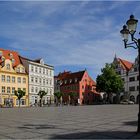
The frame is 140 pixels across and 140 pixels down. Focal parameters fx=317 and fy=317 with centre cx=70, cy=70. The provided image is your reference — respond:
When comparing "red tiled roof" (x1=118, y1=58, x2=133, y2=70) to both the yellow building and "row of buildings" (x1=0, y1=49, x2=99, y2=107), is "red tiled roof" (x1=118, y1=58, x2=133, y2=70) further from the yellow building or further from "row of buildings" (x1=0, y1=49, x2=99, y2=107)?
the yellow building

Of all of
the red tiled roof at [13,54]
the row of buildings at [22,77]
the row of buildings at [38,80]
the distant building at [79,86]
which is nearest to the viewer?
the row of buildings at [22,77]

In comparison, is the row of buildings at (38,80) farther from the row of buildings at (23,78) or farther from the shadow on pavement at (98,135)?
the shadow on pavement at (98,135)

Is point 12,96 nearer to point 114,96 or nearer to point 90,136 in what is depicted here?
point 114,96

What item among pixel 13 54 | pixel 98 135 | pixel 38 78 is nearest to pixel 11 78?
pixel 13 54

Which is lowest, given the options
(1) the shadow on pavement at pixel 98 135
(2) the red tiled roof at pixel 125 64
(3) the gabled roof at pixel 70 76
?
(1) the shadow on pavement at pixel 98 135

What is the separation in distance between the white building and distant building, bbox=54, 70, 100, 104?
15.6 metres

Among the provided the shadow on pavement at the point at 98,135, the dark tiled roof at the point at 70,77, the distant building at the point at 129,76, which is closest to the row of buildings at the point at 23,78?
the dark tiled roof at the point at 70,77

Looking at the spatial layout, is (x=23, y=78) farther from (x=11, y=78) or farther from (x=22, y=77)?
(x=11, y=78)

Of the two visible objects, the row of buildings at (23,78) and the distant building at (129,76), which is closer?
the row of buildings at (23,78)

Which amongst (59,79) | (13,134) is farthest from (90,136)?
(59,79)

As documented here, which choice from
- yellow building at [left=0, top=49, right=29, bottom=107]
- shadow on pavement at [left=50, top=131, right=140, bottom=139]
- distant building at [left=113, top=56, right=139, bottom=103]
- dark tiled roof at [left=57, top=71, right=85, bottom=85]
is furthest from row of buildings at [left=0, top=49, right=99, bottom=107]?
shadow on pavement at [left=50, top=131, right=140, bottom=139]

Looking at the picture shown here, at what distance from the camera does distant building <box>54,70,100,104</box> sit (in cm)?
11125

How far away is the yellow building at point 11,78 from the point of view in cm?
7925

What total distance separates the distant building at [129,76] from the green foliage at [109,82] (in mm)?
6311
